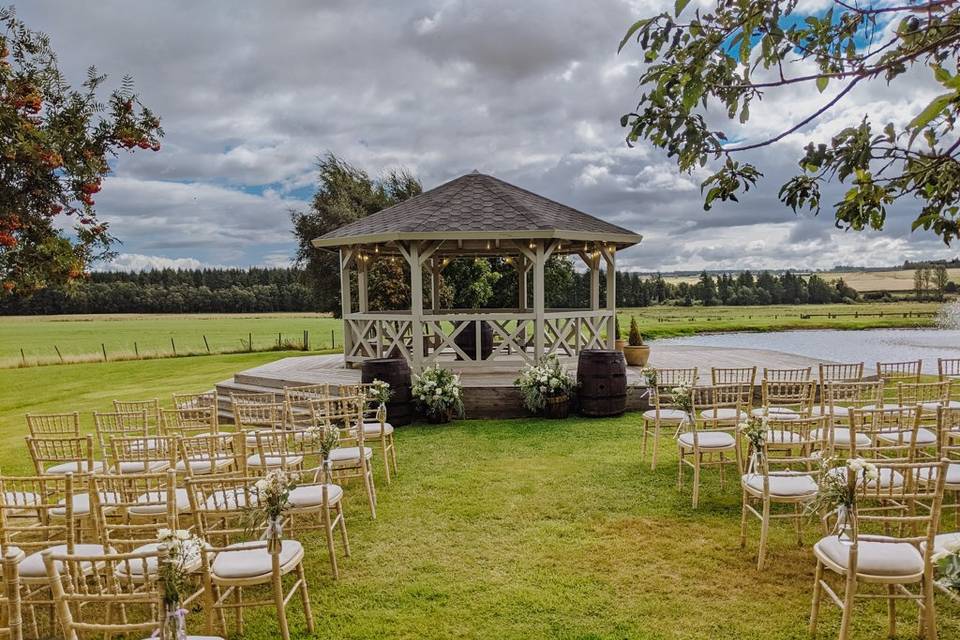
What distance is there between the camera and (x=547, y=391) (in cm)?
934

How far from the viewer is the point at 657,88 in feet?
7.82

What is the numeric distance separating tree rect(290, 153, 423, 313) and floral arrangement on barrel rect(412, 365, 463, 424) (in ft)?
33.3

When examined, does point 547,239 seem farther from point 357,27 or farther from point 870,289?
point 870,289

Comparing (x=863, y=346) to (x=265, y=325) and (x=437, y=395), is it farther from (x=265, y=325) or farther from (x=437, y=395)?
(x=265, y=325)

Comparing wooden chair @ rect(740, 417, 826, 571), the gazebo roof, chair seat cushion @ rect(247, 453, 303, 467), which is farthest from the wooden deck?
chair seat cushion @ rect(247, 453, 303, 467)

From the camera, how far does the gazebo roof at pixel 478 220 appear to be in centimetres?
1012

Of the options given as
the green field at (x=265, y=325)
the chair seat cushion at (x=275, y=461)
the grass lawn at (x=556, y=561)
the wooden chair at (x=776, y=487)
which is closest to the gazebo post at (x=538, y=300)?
the grass lawn at (x=556, y=561)

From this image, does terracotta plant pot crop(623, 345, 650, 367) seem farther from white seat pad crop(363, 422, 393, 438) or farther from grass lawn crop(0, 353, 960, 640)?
white seat pad crop(363, 422, 393, 438)

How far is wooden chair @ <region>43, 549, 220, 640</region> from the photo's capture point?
208cm

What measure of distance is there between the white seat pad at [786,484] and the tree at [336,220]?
51.4ft

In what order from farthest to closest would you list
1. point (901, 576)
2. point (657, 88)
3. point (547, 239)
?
point (547, 239) → point (901, 576) → point (657, 88)

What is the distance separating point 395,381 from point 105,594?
620 centimetres

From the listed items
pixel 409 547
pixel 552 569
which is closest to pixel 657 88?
pixel 552 569

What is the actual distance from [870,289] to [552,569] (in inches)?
1805
